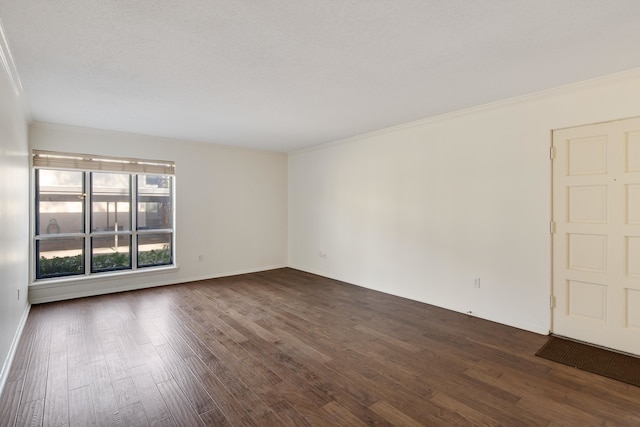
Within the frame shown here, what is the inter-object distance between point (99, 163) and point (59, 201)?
2.48 feet

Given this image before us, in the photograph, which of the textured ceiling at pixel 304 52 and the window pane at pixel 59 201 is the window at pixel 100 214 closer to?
the window pane at pixel 59 201

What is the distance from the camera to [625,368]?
2488 mm

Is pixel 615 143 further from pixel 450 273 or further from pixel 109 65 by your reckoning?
pixel 109 65

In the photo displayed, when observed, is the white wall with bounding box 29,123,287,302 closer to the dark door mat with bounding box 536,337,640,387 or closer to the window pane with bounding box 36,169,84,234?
the window pane with bounding box 36,169,84,234

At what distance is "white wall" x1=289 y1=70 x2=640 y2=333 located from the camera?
124 inches

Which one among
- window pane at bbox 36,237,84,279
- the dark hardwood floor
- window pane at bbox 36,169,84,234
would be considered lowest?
the dark hardwood floor

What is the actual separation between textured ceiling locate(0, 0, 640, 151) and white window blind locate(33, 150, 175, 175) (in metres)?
0.79

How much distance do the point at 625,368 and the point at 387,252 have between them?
272 centimetres

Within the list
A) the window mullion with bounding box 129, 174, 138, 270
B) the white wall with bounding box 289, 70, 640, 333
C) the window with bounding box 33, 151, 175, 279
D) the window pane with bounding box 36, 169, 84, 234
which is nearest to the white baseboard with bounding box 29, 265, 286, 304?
the window with bounding box 33, 151, 175, 279

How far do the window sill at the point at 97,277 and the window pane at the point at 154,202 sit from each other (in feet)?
2.32

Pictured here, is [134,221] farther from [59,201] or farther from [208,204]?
[208,204]

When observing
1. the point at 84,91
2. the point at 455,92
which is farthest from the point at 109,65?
the point at 455,92

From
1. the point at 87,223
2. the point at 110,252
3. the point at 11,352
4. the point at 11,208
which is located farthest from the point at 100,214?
the point at 11,352

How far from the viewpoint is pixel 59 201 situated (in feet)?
14.6
